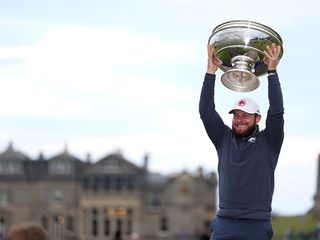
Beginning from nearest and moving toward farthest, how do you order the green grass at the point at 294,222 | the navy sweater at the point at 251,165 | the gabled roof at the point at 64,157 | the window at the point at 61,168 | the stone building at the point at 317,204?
the navy sweater at the point at 251,165
the green grass at the point at 294,222
the stone building at the point at 317,204
the window at the point at 61,168
the gabled roof at the point at 64,157

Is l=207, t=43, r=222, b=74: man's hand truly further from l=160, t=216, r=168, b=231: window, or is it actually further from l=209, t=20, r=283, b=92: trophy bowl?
l=160, t=216, r=168, b=231: window

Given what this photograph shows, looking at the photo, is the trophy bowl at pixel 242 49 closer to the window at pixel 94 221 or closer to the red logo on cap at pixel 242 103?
the red logo on cap at pixel 242 103

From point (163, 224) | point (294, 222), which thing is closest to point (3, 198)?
point (163, 224)

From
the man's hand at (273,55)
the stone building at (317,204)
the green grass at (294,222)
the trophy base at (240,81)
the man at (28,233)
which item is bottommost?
the man at (28,233)

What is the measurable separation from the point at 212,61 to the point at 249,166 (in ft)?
2.93

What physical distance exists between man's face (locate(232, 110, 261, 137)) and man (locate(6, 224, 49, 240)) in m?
2.29

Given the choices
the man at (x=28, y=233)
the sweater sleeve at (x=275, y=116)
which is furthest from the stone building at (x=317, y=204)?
the man at (x=28, y=233)

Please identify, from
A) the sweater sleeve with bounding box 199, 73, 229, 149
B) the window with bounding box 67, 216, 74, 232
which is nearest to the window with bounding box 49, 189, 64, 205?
the window with bounding box 67, 216, 74, 232

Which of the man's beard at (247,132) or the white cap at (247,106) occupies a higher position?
the white cap at (247,106)

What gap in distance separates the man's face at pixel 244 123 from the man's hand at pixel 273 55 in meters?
0.39

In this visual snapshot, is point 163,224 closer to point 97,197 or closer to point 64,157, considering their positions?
point 97,197

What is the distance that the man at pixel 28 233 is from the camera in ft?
17.1

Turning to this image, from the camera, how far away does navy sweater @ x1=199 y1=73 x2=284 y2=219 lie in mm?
7094

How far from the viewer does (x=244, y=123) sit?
725cm
